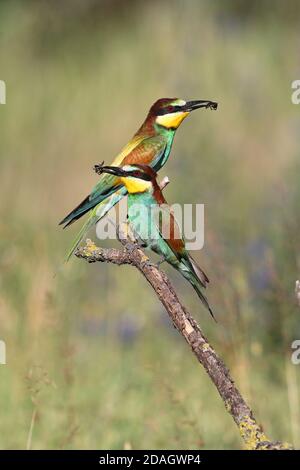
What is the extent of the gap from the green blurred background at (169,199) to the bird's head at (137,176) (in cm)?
54

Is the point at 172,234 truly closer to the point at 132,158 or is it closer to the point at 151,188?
the point at 151,188

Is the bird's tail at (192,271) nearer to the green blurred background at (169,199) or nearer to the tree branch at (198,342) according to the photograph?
the tree branch at (198,342)

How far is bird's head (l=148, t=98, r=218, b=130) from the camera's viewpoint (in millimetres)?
2159

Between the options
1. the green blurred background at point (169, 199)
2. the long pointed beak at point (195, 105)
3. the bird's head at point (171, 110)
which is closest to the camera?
the long pointed beak at point (195, 105)

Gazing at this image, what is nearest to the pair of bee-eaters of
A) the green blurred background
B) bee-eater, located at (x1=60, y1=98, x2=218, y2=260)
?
bee-eater, located at (x1=60, y1=98, x2=218, y2=260)

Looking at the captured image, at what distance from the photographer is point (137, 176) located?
2041 mm

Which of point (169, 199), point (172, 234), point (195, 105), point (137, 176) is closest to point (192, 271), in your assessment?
point (172, 234)

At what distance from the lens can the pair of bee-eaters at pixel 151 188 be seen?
6.63ft

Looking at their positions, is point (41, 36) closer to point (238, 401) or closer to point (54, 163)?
point (54, 163)

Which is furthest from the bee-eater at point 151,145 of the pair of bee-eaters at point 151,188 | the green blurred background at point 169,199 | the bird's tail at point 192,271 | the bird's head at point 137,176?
the green blurred background at point 169,199

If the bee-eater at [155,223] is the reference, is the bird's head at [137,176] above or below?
above

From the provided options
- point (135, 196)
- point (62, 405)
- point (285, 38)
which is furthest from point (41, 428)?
point (285, 38)

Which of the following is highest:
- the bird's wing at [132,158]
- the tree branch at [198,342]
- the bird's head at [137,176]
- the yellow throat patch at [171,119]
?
the yellow throat patch at [171,119]

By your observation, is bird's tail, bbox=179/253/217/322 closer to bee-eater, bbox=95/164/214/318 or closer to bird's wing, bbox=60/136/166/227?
bee-eater, bbox=95/164/214/318
